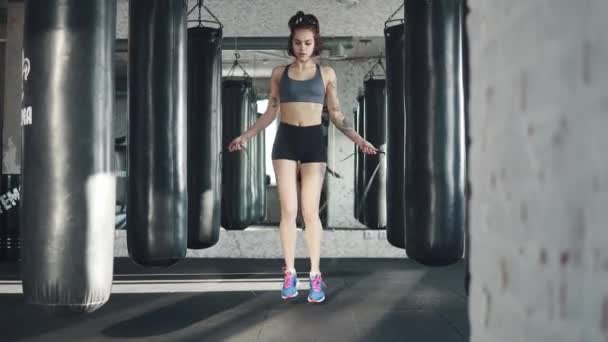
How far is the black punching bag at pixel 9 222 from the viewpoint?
4809mm

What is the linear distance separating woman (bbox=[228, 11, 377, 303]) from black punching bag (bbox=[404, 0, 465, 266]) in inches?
21.1

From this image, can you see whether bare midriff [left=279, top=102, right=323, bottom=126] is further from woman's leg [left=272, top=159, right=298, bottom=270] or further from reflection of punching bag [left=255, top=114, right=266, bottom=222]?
reflection of punching bag [left=255, top=114, right=266, bottom=222]

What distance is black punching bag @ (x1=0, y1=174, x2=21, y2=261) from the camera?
4809mm

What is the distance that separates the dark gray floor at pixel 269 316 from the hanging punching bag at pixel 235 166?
75 cm

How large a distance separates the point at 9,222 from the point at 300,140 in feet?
11.0

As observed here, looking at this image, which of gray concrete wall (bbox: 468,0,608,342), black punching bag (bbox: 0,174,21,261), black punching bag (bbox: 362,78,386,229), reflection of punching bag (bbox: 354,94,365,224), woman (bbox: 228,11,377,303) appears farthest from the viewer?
reflection of punching bag (bbox: 354,94,365,224)

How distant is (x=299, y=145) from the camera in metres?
2.93

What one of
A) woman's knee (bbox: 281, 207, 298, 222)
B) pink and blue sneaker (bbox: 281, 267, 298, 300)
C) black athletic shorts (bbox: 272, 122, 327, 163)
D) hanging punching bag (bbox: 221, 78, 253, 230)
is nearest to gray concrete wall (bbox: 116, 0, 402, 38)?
hanging punching bag (bbox: 221, 78, 253, 230)

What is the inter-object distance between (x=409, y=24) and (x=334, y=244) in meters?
2.83

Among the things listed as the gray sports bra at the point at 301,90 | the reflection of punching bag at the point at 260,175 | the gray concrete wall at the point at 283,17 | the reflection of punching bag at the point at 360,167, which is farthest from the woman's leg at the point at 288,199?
the reflection of punching bag at the point at 260,175

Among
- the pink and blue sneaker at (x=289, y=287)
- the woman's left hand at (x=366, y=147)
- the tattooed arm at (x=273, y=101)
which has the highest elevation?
the tattooed arm at (x=273, y=101)

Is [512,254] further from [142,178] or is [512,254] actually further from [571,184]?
[142,178]

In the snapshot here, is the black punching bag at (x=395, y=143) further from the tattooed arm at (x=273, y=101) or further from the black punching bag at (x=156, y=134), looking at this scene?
the black punching bag at (x=156, y=134)

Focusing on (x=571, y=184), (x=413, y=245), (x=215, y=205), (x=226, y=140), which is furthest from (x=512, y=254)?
(x=226, y=140)
